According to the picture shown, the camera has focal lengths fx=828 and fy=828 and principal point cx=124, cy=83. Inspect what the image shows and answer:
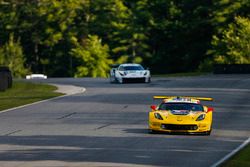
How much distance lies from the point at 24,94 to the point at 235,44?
1687 inches

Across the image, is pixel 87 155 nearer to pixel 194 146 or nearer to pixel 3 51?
pixel 194 146

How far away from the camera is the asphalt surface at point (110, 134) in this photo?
20844mm

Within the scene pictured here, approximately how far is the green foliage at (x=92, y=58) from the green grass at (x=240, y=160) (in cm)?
7949

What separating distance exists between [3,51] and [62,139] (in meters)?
76.6

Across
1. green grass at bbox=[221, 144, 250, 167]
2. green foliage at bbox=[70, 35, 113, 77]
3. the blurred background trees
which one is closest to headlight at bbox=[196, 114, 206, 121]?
green grass at bbox=[221, 144, 250, 167]

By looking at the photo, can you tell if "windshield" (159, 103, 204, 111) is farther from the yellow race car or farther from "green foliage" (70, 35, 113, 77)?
"green foliage" (70, 35, 113, 77)

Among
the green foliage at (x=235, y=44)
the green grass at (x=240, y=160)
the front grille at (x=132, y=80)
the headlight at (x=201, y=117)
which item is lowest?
the green grass at (x=240, y=160)

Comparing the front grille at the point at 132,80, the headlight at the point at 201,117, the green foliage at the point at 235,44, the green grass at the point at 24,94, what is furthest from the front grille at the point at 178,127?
the green foliage at the point at 235,44

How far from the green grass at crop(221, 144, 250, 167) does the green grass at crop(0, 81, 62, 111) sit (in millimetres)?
19869

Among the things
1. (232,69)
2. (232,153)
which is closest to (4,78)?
(232,69)

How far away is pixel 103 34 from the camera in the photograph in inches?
4240

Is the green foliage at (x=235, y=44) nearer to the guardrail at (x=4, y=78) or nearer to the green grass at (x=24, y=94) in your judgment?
the green grass at (x=24, y=94)

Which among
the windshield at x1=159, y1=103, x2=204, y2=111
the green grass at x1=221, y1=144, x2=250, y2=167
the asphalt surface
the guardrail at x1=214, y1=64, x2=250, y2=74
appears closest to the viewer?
the green grass at x1=221, y1=144, x2=250, y2=167

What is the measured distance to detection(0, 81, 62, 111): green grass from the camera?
43.1 m
